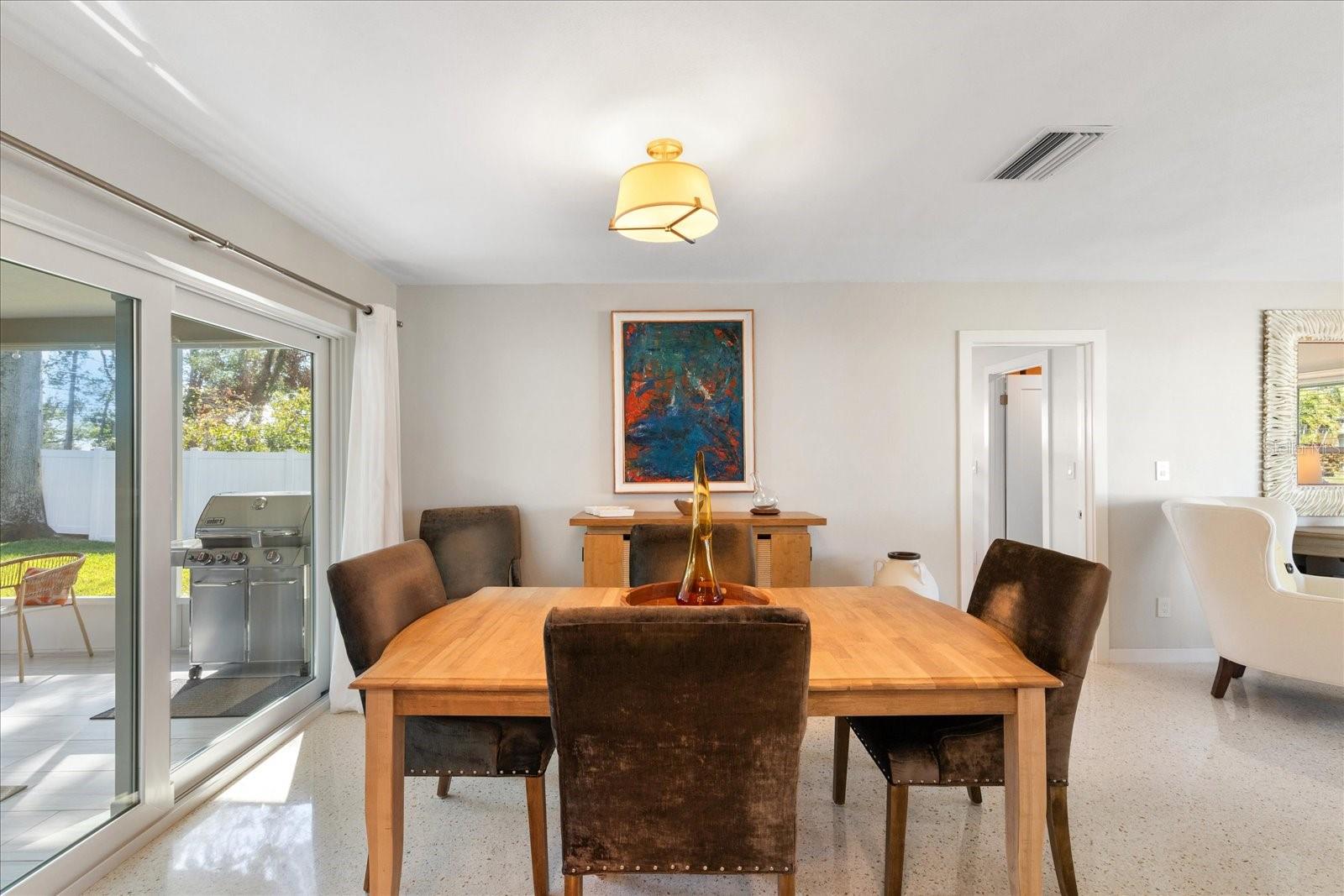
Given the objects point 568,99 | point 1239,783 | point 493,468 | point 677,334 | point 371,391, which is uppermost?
point 568,99

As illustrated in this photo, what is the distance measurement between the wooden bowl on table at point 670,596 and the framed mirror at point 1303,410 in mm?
3759

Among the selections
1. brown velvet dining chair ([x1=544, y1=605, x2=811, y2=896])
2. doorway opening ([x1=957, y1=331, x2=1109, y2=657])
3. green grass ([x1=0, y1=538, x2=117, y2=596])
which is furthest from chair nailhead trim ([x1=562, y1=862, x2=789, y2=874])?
doorway opening ([x1=957, y1=331, x2=1109, y2=657])

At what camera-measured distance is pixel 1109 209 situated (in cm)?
269

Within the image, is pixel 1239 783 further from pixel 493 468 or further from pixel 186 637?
pixel 186 637

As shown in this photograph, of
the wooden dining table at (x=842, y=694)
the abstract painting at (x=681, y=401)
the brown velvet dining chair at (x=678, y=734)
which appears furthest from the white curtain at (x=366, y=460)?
the brown velvet dining chair at (x=678, y=734)

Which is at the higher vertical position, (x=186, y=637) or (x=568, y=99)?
(x=568, y=99)

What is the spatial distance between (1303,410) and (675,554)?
4046 millimetres

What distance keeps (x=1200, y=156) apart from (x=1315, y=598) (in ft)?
6.78

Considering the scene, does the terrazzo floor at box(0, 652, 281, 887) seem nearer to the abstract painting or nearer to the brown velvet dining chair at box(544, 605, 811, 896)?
the brown velvet dining chair at box(544, 605, 811, 896)

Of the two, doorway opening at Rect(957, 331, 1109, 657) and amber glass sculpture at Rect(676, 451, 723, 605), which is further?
doorway opening at Rect(957, 331, 1109, 657)

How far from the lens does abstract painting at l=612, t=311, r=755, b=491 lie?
3762 millimetres

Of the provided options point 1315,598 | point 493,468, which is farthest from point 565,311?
point 1315,598

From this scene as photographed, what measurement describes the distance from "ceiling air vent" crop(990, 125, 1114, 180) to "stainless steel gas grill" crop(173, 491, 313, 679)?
3285mm

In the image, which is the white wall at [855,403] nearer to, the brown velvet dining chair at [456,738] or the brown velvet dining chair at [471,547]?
the brown velvet dining chair at [471,547]
